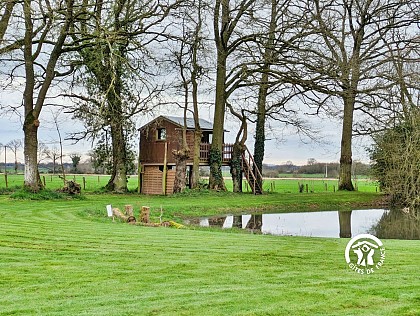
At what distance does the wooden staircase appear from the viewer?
99.9 feet

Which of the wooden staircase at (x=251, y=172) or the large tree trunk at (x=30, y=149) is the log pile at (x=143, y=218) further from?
the wooden staircase at (x=251, y=172)

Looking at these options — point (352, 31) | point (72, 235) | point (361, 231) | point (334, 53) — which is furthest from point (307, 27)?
point (72, 235)

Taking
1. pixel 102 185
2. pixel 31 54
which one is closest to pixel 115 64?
pixel 31 54

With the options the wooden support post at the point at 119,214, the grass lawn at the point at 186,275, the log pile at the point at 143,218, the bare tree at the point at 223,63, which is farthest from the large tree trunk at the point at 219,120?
the grass lawn at the point at 186,275

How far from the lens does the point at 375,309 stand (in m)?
5.83

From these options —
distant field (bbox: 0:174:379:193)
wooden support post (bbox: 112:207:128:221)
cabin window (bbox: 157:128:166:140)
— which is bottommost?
wooden support post (bbox: 112:207:128:221)

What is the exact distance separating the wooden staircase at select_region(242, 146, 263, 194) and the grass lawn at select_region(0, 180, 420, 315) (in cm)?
1881

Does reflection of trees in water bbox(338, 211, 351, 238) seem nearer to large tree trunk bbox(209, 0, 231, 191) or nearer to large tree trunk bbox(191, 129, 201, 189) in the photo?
large tree trunk bbox(209, 0, 231, 191)

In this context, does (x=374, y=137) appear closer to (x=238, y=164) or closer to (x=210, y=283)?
(x=238, y=164)

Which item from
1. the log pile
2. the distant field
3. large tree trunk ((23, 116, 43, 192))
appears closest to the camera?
the log pile

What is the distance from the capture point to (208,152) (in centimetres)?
3036

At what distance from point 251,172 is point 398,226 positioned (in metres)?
12.7

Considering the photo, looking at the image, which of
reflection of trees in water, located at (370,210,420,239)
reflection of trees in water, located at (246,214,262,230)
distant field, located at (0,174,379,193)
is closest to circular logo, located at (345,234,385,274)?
reflection of trees in water, located at (370,210,420,239)

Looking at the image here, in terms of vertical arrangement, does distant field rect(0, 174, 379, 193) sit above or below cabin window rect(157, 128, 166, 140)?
below
